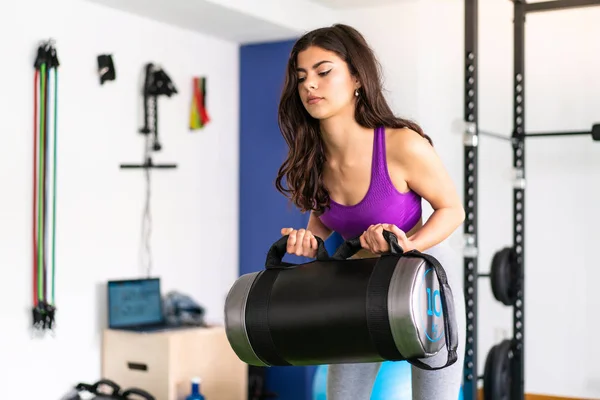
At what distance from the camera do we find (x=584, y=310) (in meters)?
4.50

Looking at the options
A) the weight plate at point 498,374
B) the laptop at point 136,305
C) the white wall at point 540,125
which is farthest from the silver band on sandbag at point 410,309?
the white wall at point 540,125

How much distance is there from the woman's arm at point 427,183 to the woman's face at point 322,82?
0.15 meters

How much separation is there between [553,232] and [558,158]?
394 mm

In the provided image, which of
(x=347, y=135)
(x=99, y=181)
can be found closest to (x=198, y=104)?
(x=99, y=181)

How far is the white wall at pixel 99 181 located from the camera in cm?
351

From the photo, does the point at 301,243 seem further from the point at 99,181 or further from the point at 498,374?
the point at 99,181

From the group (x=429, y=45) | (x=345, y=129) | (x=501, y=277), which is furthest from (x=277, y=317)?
(x=429, y=45)

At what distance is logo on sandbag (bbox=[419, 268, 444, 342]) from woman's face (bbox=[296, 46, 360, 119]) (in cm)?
43

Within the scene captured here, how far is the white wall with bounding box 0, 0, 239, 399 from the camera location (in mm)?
3510

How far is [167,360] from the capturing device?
12.4ft

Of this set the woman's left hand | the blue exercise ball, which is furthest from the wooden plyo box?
the woman's left hand

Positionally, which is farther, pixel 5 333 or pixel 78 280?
pixel 78 280

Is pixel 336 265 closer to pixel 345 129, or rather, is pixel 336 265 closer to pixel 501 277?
pixel 345 129

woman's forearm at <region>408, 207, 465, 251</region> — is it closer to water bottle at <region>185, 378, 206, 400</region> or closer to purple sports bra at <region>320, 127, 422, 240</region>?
purple sports bra at <region>320, 127, 422, 240</region>
